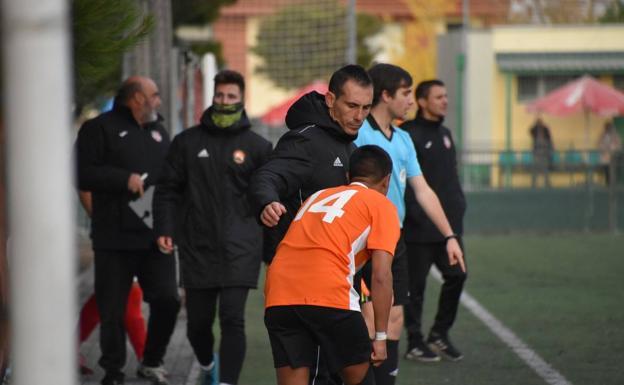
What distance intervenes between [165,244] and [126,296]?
3.17ft

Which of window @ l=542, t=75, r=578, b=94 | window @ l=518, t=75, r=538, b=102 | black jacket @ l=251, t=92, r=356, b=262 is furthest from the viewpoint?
window @ l=542, t=75, r=578, b=94

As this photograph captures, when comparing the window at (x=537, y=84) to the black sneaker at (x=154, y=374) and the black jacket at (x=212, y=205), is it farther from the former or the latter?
the black jacket at (x=212, y=205)

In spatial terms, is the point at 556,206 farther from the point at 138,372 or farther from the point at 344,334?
the point at 344,334

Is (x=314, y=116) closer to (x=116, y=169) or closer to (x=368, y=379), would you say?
(x=368, y=379)

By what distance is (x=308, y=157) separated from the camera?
20.8ft

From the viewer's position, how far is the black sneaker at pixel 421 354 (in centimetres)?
973

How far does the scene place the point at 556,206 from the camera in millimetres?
21406

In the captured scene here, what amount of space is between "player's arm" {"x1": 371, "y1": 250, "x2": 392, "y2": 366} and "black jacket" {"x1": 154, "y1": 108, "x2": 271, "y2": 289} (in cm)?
209

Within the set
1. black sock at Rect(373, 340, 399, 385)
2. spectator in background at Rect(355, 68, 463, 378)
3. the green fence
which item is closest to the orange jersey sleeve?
black sock at Rect(373, 340, 399, 385)

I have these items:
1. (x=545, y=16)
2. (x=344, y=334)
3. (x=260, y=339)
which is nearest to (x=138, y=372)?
(x=260, y=339)

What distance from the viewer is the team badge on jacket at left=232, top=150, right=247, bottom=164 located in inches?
314

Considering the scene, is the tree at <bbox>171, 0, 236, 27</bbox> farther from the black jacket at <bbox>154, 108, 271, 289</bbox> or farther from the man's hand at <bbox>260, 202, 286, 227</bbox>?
the man's hand at <bbox>260, 202, 286, 227</bbox>

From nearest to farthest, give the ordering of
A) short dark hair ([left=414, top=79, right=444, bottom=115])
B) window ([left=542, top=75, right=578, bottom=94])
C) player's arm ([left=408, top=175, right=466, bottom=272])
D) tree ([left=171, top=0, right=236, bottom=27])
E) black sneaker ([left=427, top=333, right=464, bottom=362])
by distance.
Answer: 1. player's arm ([left=408, top=175, right=466, bottom=272])
2. black sneaker ([left=427, top=333, right=464, bottom=362])
3. short dark hair ([left=414, top=79, right=444, bottom=115])
4. tree ([left=171, top=0, right=236, bottom=27])
5. window ([left=542, top=75, right=578, bottom=94])

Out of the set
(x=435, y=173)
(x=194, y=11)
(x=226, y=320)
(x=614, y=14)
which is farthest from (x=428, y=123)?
(x=614, y=14)
